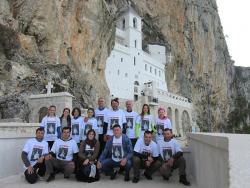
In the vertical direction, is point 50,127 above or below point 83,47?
below

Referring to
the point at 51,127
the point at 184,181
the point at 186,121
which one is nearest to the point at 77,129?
the point at 51,127

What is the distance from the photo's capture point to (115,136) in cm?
701

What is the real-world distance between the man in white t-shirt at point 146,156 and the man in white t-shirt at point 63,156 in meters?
1.24

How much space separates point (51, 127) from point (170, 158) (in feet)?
8.88

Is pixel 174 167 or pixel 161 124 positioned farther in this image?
pixel 161 124

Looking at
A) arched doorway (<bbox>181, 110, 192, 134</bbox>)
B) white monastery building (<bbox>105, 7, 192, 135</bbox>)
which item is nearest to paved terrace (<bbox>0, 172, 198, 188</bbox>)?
white monastery building (<bbox>105, 7, 192, 135</bbox>)

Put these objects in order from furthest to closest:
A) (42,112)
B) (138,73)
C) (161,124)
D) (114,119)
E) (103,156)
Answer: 1. (138,73)
2. (42,112)
3. (161,124)
4. (114,119)
5. (103,156)

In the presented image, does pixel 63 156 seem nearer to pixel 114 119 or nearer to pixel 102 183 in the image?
pixel 102 183

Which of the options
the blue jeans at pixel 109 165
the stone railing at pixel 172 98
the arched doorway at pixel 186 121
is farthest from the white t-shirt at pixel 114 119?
the arched doorway at pixel 186 121

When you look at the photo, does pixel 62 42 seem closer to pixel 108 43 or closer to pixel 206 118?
pixel 108 43

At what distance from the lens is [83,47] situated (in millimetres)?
28688

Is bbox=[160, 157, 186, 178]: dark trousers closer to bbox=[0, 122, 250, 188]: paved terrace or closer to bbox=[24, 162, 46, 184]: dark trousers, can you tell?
bbox=[0, 122, 250, 188]: paved terrace

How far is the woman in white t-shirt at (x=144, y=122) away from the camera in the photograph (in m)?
7.65

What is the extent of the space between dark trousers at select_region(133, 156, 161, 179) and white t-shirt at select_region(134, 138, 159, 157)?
0.17 m
